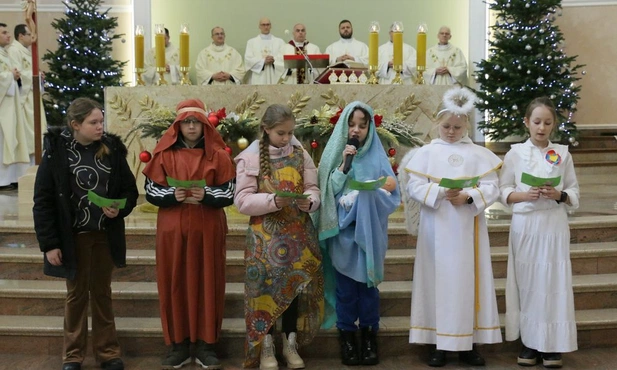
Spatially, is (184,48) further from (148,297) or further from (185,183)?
(185,183)

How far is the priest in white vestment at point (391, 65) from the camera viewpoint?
1045cm

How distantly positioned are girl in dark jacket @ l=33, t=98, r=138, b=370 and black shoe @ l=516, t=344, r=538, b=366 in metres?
2.23

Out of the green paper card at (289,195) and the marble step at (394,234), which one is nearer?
the green paper card at (289,195)

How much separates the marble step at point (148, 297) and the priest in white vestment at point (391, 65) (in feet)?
18.1

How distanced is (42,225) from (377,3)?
940cm

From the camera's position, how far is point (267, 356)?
4375mm

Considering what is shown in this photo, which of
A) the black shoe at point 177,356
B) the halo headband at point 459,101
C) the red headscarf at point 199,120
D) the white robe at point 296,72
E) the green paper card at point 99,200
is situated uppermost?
the white robe at point 296,72

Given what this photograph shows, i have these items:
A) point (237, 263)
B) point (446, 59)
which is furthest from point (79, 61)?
point (237, 263)

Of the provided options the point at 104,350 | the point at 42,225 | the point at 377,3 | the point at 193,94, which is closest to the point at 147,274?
the point at 104,350

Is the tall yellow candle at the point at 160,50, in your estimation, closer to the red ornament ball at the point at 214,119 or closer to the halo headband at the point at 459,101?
the red ornament ball at the point at 214,119

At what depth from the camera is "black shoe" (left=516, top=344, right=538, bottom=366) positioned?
176 inches

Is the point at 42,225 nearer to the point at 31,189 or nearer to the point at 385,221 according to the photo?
the point at 385,221

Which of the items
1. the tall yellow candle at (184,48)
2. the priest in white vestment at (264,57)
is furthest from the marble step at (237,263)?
the priest in white vestment at (264,57)

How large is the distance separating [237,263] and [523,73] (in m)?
6.10
